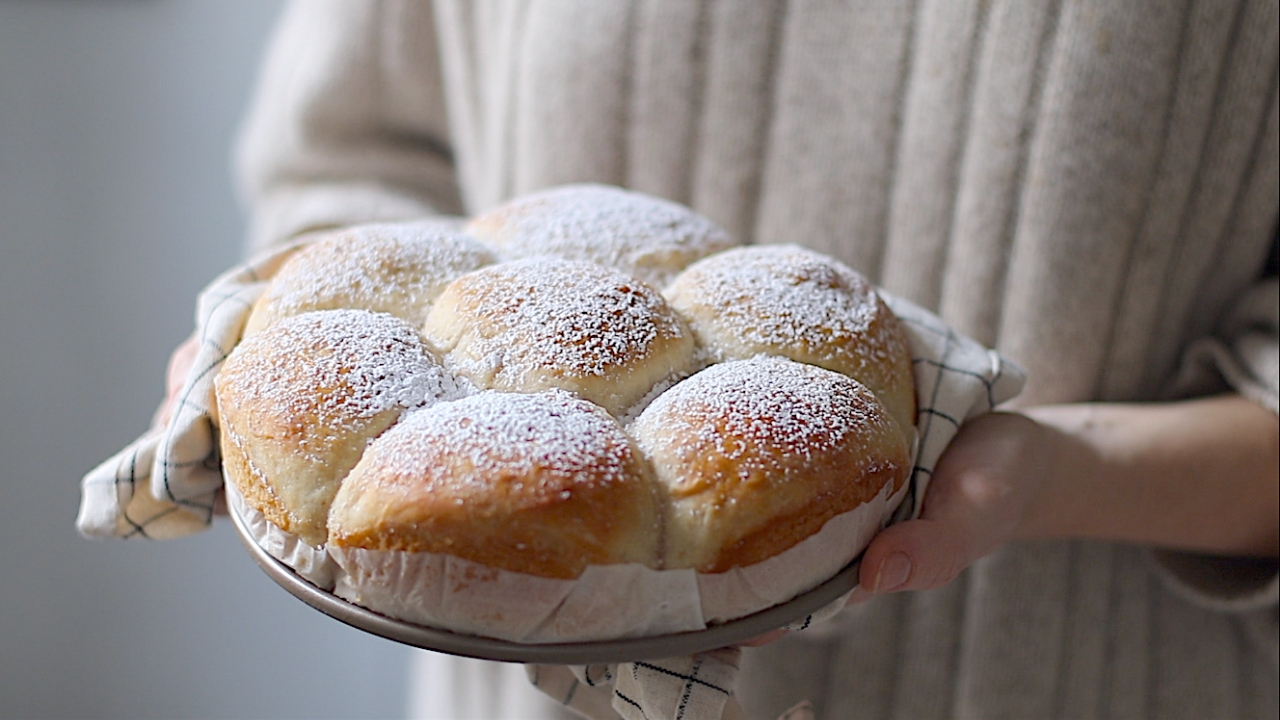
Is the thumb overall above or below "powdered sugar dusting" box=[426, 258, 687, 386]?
below

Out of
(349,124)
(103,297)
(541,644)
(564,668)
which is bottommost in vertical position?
(103,297)

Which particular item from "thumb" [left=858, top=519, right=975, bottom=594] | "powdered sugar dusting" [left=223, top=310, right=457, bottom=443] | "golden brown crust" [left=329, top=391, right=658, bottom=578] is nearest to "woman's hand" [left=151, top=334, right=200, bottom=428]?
"powdered sugar dusting" [left=223, top=310, right=457, bottom=443]

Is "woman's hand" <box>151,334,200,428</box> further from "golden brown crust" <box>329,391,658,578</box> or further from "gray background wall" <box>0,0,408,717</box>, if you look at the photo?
"gray background wall" <box>0,0,408,717</box>

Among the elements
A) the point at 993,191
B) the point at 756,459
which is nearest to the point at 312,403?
the point at 756,459

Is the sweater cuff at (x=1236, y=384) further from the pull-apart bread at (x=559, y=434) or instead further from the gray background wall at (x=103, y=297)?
the gray background wall at (x=103, y=297)

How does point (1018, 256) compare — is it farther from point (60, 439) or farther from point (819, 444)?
point (60, 439)

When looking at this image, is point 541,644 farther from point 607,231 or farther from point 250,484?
point 607,231
